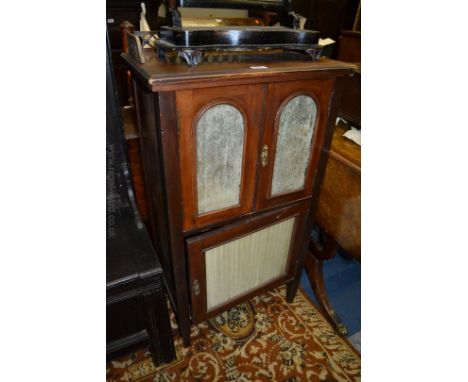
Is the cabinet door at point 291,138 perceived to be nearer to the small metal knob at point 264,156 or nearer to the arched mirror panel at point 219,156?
the small metal knob at point 264,156

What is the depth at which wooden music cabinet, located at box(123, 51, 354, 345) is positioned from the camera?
37.3 inches

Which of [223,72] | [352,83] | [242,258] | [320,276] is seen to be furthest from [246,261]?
[352,83]

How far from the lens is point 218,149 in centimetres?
108

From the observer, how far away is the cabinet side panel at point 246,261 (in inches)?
54.6

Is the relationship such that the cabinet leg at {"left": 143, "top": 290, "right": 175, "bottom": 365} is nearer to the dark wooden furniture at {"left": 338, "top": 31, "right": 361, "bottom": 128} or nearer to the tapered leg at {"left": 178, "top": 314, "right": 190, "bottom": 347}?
the tapered leg at {"left": 178, "top": 314, "right": 190, "bottom": 347}

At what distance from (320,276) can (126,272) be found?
1.27 metres

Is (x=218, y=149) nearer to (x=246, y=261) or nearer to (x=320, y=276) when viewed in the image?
(x=246, y=261)

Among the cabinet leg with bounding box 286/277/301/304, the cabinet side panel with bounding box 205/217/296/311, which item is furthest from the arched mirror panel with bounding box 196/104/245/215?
the cabinet leg with bounding box 286/277/301/304

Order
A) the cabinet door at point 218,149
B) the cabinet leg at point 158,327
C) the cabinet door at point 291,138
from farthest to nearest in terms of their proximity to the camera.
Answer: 1. the cabinet leg at point 158,327
2. the cabinet door at point 291,138
3. the cabinet door at point 218,149

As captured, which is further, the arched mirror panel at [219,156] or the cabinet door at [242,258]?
the cabinet door at [242,258]

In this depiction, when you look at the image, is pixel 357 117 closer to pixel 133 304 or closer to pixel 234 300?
pixel 234 300

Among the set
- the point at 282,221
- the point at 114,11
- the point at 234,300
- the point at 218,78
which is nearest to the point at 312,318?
the point at 234,300

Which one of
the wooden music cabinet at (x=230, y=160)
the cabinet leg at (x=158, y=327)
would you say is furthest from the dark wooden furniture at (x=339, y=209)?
the cabinet leg at (x=158, y=327)

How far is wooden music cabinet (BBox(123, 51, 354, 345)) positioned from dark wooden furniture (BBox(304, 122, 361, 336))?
0.24 meters
